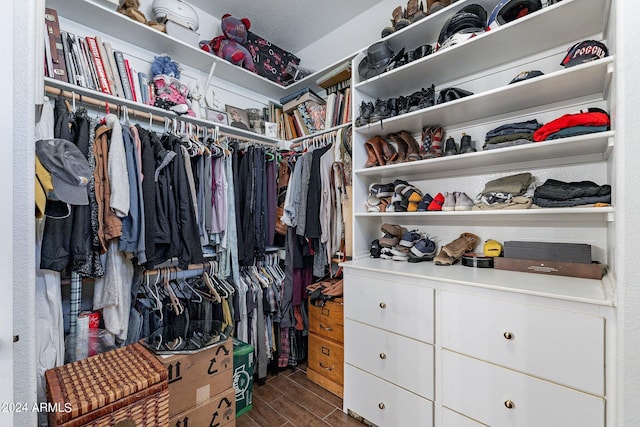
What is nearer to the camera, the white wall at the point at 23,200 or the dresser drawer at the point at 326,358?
the white wall at the point at 23,200

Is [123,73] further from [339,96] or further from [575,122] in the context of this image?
[575,122]

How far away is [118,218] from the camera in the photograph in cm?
133

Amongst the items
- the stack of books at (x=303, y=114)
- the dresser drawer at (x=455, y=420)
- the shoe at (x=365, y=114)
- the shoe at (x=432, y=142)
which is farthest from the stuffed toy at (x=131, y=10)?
the dresser drawer at (x=455, y=420)

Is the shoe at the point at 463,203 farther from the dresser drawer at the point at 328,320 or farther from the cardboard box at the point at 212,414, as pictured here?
the cardboard box at the point at 212,414

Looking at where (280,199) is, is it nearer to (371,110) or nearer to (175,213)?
(175,213)

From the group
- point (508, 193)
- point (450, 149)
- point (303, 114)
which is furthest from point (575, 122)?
point (303, 114)

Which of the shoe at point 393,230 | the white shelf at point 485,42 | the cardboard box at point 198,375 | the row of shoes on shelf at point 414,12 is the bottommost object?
the cardboard box at point 198,375

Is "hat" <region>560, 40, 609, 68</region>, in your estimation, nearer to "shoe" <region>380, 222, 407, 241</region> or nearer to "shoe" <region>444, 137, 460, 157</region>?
"shoe" <region>444, 137, 460, 157</region>

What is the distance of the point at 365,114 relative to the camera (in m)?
1.75

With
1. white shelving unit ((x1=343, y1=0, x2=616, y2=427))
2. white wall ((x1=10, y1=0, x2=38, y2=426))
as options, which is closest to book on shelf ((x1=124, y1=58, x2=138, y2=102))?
white wall ((x1=10, y1=0, x2=38, y2=426))

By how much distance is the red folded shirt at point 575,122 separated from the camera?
3.56 feet

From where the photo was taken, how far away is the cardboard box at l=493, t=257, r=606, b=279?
3.82ft

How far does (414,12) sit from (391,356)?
2.02m

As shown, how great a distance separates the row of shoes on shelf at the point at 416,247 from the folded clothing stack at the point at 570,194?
428 millimetres
